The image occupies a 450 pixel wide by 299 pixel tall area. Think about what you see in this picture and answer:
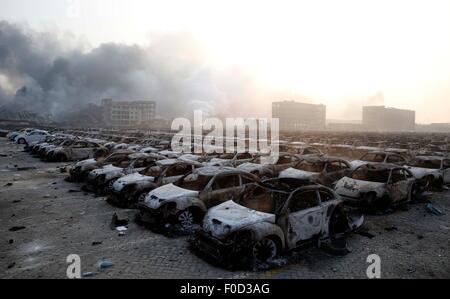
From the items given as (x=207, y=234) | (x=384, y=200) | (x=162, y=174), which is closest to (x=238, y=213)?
(x=207, y=234)

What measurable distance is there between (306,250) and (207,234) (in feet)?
7.50

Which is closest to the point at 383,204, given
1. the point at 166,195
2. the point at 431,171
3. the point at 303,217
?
the point at 303,217

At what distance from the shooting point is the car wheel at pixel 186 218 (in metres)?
8.39

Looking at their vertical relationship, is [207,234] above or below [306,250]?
above

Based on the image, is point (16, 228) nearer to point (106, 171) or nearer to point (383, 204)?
point (106, 171)

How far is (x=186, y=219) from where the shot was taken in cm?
846

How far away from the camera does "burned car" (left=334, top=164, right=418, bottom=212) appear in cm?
986

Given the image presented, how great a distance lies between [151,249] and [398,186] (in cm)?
789

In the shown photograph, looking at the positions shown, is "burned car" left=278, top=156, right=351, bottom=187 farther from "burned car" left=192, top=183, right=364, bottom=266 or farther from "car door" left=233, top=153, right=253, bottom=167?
"burned car" left=192, top=183, right=364, bottom=266

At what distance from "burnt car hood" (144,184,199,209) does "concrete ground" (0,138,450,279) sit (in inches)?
29.3

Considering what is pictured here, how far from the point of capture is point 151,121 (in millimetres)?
124188

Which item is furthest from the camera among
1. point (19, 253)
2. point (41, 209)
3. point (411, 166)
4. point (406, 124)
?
point (406, 124)
